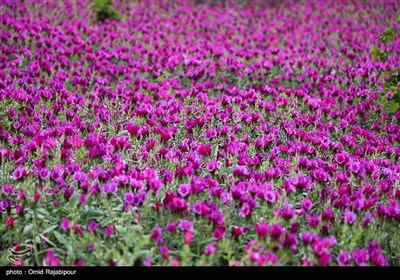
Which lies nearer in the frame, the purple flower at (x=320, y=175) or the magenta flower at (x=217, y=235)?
the magenta flower at (x=217, y=235)

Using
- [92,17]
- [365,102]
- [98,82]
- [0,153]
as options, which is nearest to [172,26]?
[92,17]

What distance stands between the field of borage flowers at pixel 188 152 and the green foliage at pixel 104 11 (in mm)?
828

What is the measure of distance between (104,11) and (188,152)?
20.8 ft

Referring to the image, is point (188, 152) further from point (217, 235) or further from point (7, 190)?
point (7, 190)

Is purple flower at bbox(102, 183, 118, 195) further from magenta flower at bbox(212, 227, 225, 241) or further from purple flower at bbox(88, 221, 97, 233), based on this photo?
magenta flower at bbox(212, 227, 225, 241)

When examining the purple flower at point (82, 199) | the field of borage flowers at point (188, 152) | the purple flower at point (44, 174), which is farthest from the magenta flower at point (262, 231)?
the purple flower at point (44, 174)

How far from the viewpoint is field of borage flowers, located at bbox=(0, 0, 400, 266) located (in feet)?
10.2

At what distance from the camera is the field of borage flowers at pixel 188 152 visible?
10.2ft

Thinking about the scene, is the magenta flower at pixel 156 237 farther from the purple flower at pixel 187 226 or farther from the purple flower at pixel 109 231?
the purple flower at pixel 109 231

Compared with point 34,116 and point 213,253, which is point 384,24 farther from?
point 213,253

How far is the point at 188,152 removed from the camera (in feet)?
13.5

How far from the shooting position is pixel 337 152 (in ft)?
15.1

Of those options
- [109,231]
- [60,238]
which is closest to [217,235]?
[109,231]
